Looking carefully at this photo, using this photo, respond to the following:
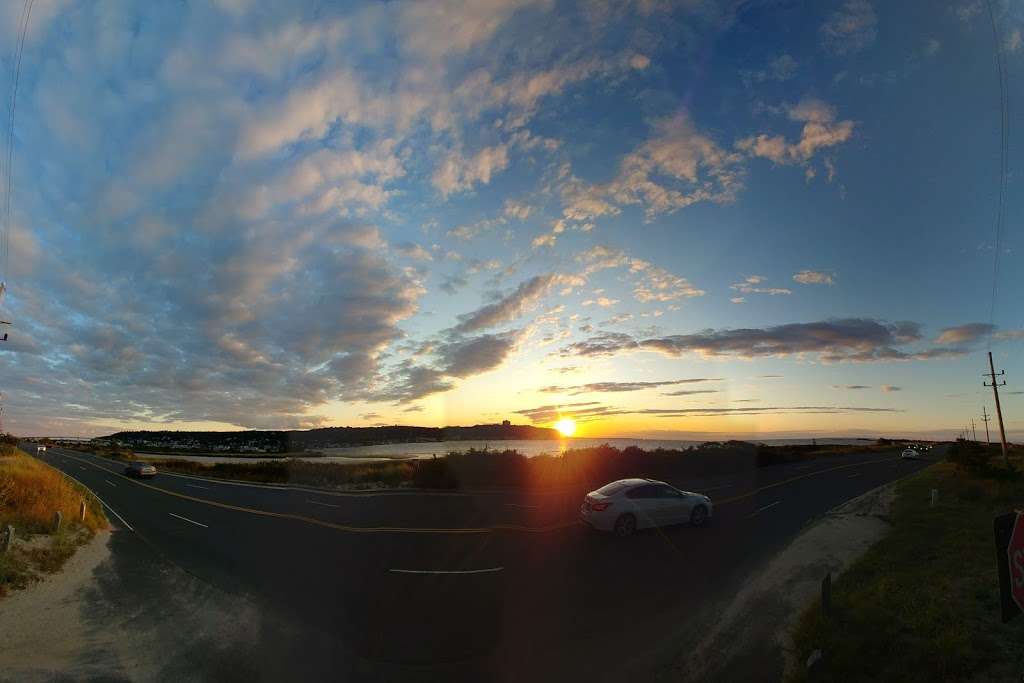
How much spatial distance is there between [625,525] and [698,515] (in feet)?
10.2

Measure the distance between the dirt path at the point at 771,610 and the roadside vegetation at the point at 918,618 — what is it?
0.35 meters

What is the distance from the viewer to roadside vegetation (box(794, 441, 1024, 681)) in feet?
21.0

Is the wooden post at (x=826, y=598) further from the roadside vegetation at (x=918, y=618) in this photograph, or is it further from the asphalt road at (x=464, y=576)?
the asphalt road at (x=464, y=576)

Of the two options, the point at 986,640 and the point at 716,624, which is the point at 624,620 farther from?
the point at 986,640

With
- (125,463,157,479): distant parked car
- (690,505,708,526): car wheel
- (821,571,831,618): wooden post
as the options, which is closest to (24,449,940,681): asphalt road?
(690,505,708,526): car wheel

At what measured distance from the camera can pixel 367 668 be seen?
726cm

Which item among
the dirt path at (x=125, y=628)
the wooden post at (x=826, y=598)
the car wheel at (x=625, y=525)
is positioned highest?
the wooden post at (x=826, y=598)

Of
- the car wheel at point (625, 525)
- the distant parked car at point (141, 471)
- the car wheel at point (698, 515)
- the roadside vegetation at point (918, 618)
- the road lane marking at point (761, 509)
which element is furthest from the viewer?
the distant parked car at point (141, 471)

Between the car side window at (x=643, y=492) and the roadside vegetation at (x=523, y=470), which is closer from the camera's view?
the car side window at (x=643, y=492)

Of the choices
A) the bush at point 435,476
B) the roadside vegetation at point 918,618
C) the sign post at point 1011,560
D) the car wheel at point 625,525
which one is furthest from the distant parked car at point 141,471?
the sign post at point 1011,560

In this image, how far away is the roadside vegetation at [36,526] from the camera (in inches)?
502

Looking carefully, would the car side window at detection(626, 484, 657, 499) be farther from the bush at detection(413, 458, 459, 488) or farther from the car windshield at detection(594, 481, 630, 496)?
the bush at detection(413, 458, 459, 488)

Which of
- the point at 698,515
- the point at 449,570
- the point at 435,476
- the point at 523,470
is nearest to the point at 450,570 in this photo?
the point at 449,570

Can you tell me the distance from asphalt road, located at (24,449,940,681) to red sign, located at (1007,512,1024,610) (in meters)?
4.19
